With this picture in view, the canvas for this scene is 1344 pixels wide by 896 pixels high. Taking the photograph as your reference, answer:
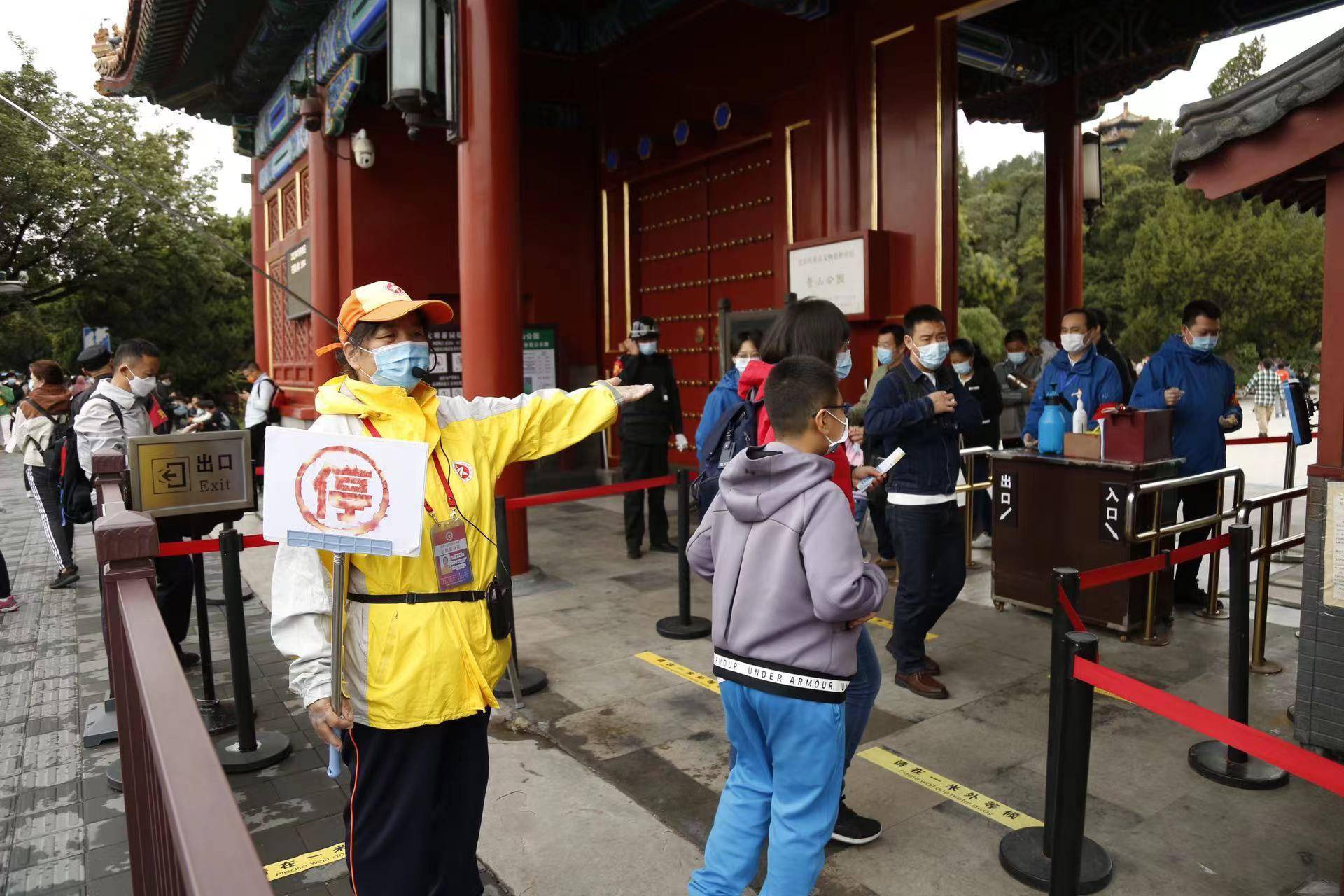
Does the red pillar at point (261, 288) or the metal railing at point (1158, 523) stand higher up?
the red pillar at point (261, 288)

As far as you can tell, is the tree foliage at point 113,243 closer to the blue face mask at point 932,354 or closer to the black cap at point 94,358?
the black cap at point 94,358

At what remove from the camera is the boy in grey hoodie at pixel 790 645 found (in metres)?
2.27

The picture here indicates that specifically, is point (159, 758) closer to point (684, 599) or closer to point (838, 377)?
point (838, 377)

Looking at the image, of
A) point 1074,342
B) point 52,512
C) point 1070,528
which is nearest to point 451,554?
point 1070,528

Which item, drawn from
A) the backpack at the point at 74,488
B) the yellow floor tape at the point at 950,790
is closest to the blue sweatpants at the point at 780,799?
the yellow floor tape at the point at 950,790

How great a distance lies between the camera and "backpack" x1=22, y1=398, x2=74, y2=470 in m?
7.07

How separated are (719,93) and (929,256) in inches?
132

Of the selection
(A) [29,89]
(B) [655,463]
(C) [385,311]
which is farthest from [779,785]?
(A) [29,89]

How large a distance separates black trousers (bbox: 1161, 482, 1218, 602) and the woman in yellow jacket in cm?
451

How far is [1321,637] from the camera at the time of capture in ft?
11.3

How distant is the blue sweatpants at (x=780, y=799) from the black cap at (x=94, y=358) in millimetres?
5205

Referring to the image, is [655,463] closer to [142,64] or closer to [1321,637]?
[1321,637]

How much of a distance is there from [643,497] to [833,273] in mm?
2695

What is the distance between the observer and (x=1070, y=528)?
16.9 feet
